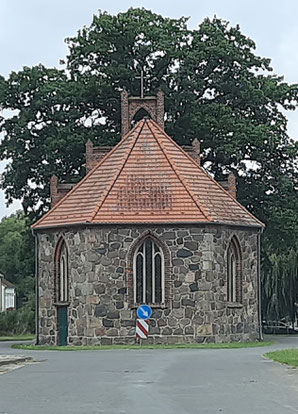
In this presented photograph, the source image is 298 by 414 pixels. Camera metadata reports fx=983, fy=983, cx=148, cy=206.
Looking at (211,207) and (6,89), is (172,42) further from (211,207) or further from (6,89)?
(211,207)

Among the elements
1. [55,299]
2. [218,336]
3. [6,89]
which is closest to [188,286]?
[218,336]

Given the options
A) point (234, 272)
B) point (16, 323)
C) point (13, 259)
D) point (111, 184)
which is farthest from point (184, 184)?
point (13, 259)

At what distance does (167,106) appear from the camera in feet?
162

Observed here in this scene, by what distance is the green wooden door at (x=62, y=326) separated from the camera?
40531mm

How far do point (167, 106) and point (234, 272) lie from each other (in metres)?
11.5

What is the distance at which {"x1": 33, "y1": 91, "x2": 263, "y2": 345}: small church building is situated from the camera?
38906mm

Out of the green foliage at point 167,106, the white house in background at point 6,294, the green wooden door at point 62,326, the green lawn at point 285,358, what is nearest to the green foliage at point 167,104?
the green foliage at point 167,106

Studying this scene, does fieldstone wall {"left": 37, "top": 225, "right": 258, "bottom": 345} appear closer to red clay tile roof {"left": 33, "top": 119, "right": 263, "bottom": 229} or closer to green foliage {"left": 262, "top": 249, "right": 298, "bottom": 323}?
red clay tile roof {"left": 33, "top": 119, "right": 263, "bottom": 229}

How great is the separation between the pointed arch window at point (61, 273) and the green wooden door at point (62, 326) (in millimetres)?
414

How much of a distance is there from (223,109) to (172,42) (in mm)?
4320

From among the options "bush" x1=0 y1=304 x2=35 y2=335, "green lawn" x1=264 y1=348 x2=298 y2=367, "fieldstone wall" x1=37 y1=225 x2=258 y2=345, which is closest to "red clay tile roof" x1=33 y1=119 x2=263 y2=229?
"fieldstone wall" x1=37 y1=225 x2=258 y2=345

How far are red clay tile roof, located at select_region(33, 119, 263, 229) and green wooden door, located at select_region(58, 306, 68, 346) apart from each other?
11.8 feet

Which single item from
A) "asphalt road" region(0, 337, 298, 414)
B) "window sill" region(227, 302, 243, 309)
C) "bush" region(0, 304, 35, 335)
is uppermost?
"window sill" region(227, 302, 243, 309)

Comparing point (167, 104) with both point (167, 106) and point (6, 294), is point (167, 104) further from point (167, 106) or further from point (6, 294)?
point (6, 294)
